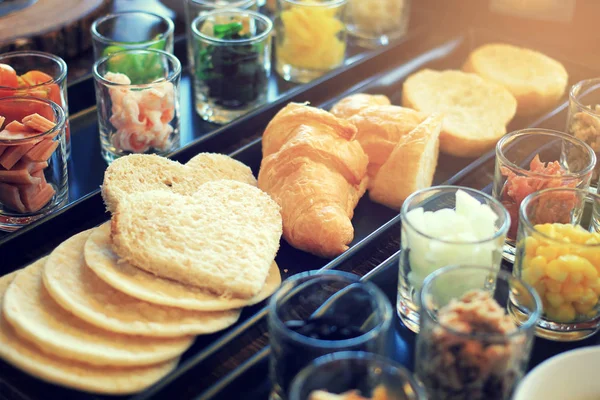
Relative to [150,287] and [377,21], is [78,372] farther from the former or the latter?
[377,21]

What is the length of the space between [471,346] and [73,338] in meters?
0.74

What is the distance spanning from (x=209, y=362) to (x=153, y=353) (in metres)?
0.12

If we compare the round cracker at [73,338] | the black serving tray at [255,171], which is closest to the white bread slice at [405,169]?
the black serving tray at [255,171]

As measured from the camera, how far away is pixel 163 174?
1.85 metres

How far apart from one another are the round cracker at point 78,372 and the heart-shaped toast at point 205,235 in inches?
7.9

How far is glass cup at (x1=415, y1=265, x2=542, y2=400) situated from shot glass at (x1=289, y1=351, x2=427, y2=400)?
0.10 meters

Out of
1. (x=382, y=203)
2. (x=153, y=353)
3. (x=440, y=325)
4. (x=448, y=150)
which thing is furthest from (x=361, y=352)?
(x=448, y=150)

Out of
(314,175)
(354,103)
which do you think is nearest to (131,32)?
(354,103)

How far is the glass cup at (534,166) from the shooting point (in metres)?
1.66

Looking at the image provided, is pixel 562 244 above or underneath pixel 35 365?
above

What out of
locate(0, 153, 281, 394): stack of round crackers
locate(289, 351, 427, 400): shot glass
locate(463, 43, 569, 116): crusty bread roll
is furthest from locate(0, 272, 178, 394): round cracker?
locate(463, 43, 569, 116): crusty bread roll

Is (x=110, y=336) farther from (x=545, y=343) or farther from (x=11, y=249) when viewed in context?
(x=545, y=343)

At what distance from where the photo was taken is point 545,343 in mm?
1519

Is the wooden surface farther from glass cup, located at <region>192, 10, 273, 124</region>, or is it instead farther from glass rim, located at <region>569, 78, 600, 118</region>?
glass rim, located at <region>569, 78, 600, 118</region>
